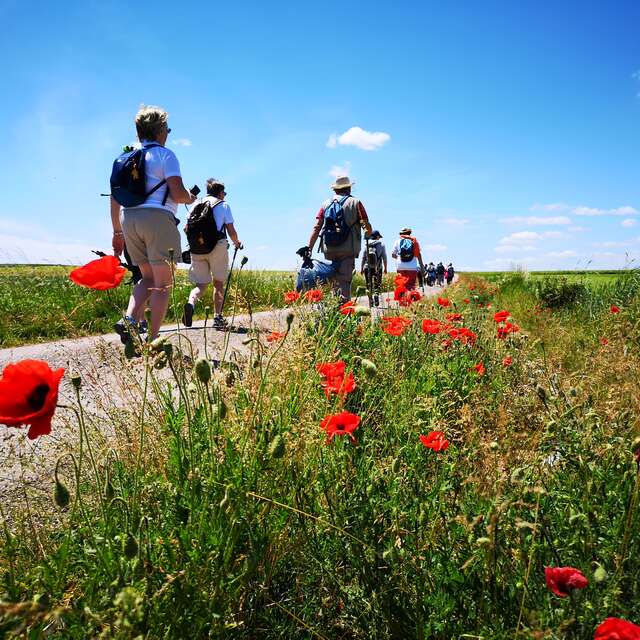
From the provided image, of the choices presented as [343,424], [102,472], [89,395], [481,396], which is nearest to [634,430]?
[481,396]

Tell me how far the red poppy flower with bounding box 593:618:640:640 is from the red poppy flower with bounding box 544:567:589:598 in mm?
116

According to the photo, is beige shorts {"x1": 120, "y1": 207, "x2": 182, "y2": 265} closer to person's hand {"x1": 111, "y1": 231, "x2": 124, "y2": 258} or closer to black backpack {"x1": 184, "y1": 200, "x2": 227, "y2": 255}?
person's hand {"x1": 111, "y1": 231, "x2": 124, "y2": 258}

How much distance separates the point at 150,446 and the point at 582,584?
1603mm

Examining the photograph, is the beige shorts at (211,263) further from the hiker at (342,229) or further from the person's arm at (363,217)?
the person's arm at (363,217)

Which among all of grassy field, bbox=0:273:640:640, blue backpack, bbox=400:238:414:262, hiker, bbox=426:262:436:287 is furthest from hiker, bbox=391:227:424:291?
hiker, bbox=426:262:436:287

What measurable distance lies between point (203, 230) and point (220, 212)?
1.10 feet

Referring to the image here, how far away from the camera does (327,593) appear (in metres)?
Answer: 1.46

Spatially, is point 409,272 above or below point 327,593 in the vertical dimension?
above

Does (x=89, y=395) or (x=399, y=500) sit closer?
(x=399, y=500)

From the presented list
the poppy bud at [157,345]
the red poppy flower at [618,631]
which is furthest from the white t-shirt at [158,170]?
the red poppy flower at [618,631]

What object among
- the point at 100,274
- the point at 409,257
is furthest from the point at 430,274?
the point at 100,274

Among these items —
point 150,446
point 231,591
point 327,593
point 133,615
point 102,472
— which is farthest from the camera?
point 150,446

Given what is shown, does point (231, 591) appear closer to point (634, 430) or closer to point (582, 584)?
point (582, 584)

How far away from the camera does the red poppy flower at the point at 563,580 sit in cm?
99
